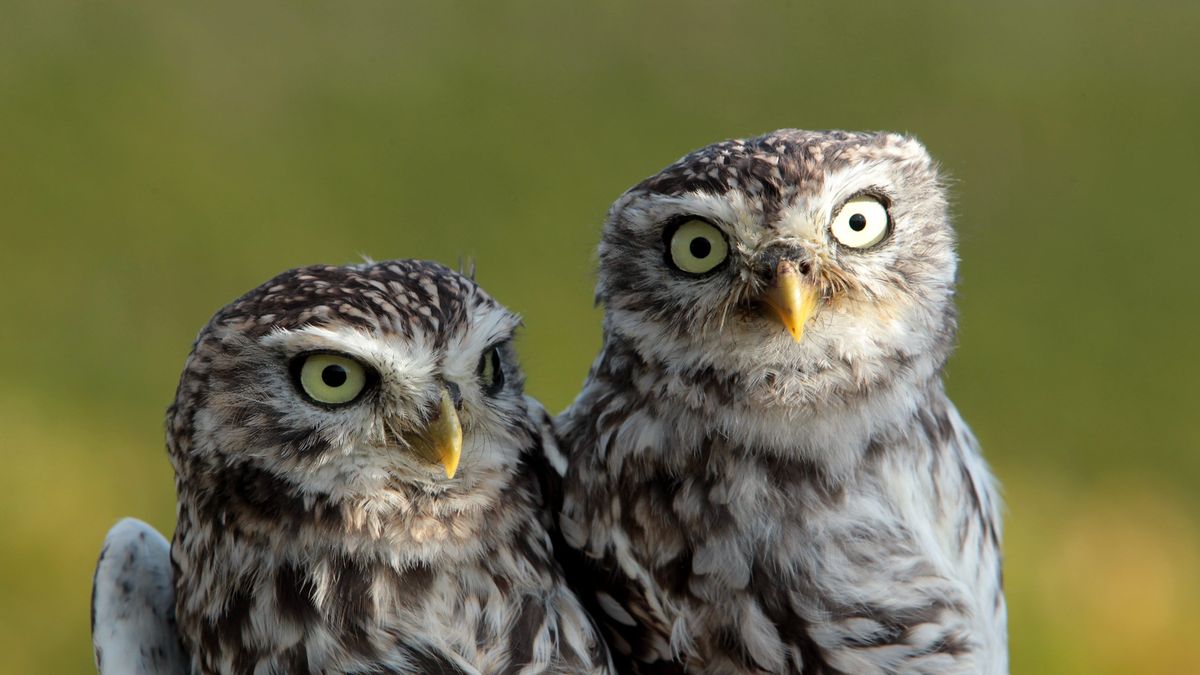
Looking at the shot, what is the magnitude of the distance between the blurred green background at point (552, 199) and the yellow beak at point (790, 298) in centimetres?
339

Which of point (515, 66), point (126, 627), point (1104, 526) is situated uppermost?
point (515, 66)

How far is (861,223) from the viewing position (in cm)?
223

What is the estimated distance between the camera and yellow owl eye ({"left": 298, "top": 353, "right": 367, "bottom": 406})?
2152 millimetres

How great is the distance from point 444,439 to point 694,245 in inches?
21.4

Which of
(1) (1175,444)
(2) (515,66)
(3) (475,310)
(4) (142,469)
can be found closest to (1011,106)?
Answer: (1) (1175,444)

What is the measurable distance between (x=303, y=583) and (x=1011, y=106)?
6.67 metres

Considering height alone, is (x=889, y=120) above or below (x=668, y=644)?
above

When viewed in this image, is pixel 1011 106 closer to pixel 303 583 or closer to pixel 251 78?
pixel 251 78

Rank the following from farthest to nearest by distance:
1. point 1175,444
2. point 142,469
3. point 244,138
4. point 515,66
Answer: point 515,66
point 244,138
point 1175,444
point 142,469

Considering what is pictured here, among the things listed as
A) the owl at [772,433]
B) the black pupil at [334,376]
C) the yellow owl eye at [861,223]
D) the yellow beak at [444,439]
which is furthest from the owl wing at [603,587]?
the yellow owl eye at [861,223]

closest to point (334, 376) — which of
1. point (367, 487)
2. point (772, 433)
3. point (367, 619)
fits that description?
point (367, 487)

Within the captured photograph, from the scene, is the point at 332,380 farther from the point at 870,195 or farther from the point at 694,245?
the point at 870,195

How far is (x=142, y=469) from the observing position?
573cm

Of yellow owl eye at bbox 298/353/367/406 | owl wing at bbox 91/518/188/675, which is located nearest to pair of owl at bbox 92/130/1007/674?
yellow owl eye at bbox 298/353/367/406
